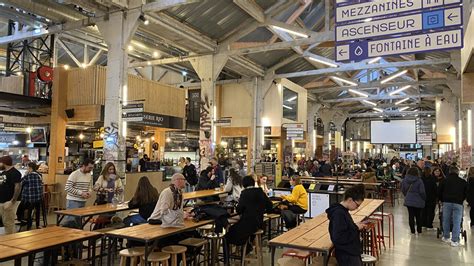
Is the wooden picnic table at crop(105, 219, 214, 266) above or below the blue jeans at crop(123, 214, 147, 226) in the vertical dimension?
above

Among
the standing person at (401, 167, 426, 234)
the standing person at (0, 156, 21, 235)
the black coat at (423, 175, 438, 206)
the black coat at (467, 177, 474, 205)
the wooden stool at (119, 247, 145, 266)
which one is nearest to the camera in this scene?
the wooden stool at (119, 247, 145, 266)

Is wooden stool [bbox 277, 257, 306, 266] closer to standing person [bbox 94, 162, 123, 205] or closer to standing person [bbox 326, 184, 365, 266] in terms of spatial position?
standing person [bbox 326, 184, 365, 266]

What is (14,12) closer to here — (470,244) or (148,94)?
(148,94)

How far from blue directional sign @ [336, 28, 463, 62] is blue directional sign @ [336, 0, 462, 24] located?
344 millimetres

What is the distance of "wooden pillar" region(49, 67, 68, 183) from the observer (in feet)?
34.4

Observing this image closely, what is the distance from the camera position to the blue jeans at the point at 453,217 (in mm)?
7016

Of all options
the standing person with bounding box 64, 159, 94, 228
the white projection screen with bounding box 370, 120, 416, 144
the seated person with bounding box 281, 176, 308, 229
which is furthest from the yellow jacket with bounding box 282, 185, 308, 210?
the white projection screen with bounding box 370, 120, 416, 144

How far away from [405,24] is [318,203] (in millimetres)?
5237

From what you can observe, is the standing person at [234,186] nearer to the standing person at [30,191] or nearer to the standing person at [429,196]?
the standing person at [30,191]

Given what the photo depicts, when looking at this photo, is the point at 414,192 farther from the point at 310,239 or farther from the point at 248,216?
the point at 310,239

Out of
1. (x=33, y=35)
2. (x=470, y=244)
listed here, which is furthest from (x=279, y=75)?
(x=470, y=244)

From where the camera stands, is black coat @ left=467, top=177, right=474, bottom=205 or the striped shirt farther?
black coat @ left=467, top=177, right=474, bottom=205

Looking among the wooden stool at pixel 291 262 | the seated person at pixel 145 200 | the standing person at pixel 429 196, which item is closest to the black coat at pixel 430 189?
the standing person at pixel 429 196

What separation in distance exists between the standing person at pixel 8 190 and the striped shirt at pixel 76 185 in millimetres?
982
